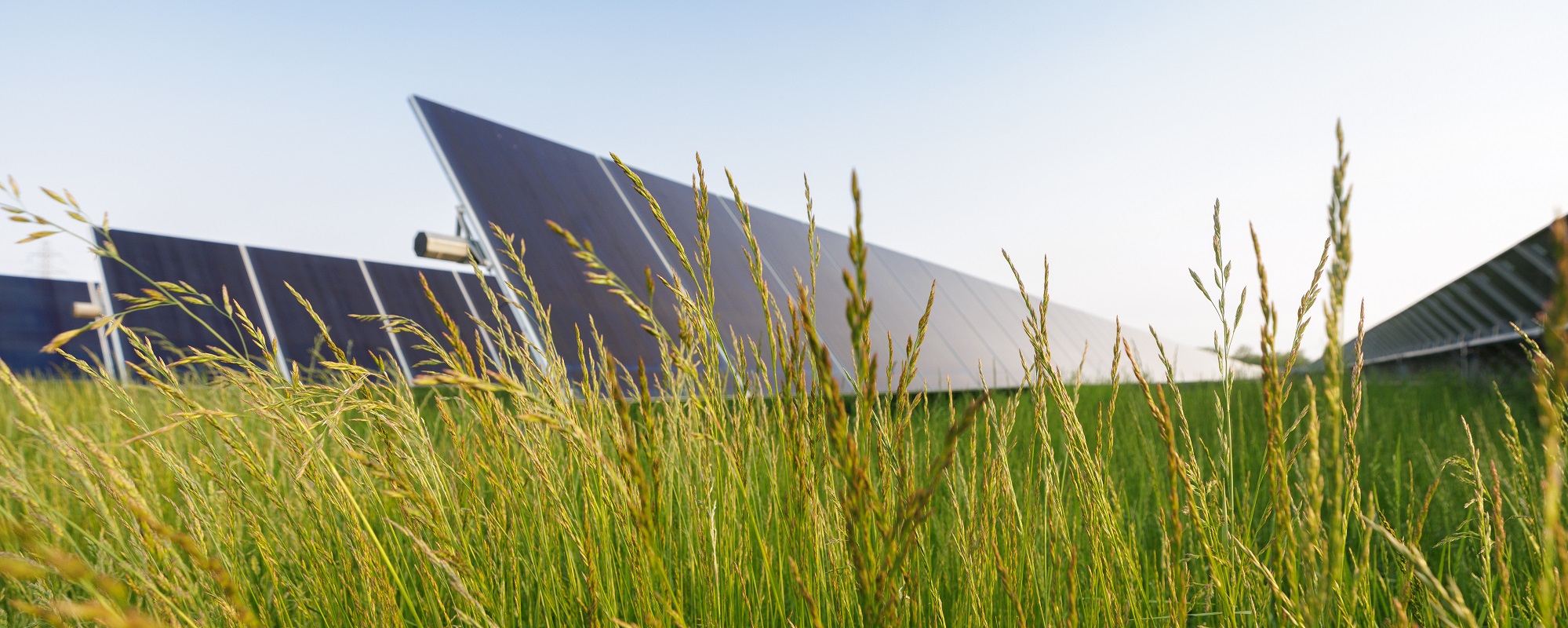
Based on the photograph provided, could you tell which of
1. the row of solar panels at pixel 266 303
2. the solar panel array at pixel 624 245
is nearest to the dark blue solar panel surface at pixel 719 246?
the solar panel array at pixel 624 245

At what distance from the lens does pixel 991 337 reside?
31.0 feet

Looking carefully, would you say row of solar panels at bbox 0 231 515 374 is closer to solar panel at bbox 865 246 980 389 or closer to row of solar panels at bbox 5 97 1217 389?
row of solar panels at bbox 5 97 1217 389

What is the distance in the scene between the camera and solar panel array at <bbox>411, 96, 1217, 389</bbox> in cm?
412

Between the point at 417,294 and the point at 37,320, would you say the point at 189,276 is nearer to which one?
the point at 417,294

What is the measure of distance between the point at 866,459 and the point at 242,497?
1.36 metres

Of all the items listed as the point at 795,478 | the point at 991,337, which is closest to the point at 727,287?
the point at 795,478

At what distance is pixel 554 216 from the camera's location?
443cm

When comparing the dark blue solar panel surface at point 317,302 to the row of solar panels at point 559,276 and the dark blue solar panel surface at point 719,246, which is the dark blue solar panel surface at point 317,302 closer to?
the row of solar panels at point 559,276

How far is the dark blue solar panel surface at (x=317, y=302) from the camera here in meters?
5.90

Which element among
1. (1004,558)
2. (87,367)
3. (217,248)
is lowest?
(1004,558)

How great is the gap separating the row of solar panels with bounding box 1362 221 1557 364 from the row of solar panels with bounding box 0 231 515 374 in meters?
7.99

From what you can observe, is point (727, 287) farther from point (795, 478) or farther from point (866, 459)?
point (866, 459)

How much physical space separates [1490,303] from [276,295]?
13314 millimetres

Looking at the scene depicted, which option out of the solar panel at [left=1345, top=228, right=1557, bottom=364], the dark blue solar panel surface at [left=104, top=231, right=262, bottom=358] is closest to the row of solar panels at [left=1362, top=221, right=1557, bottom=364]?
the solar panel at [left=1345, top=228, right=1557, bottom=364]
